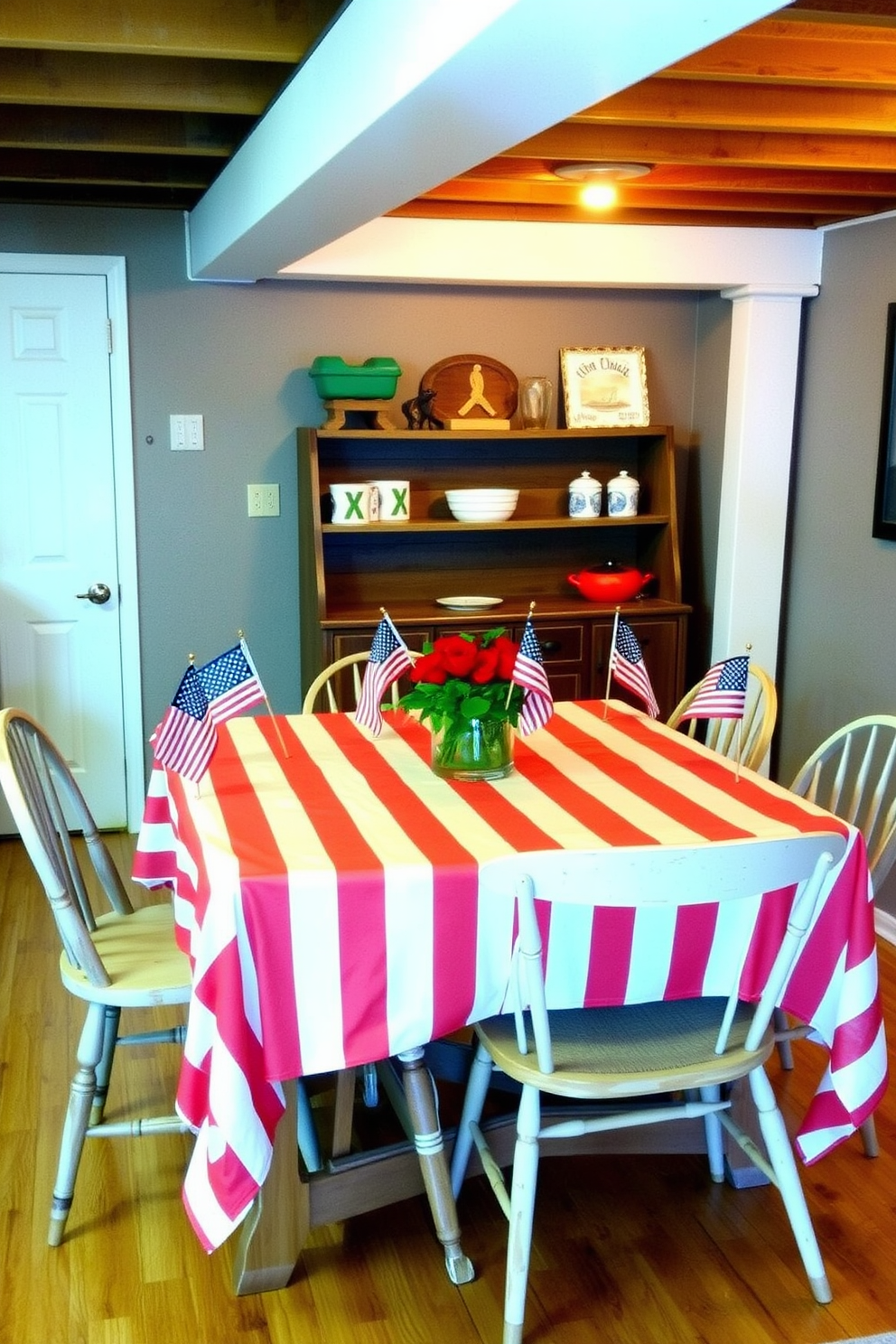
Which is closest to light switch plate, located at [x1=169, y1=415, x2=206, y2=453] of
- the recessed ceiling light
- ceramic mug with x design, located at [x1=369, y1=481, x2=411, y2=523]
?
ceramic mug with x design, located at [x1=369, y1=481, x2=411, y2=523]

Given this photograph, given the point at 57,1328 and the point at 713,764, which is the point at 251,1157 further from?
the point at 713,764

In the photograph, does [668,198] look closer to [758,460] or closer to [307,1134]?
[758,460]

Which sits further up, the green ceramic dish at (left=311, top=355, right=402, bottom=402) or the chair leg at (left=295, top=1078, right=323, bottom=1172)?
the green ceramic dish at (left=311, top=355, right=402, bottom=402)

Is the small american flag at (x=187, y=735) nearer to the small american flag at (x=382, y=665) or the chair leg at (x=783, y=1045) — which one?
the small american flag at (x=382, y=665)

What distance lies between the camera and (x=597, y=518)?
439 centimetres

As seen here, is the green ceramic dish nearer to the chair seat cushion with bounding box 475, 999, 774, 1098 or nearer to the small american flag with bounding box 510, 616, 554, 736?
the small american flag with bounding box 510, 616, 554, 736

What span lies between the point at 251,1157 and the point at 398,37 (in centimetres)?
168

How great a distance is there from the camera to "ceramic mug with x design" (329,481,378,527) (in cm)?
414

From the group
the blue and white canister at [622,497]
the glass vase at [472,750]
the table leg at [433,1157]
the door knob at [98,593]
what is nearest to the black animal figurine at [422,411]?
the blue and white canister at [622,497]

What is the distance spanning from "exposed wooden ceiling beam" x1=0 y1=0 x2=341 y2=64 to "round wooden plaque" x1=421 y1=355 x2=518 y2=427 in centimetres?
199

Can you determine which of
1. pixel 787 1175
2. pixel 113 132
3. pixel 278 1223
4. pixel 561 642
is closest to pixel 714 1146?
pixel 787 1175

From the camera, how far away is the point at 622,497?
14.6ft

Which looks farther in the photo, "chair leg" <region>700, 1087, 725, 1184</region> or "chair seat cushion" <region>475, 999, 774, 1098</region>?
"chair leg" <region>700, 1087, 725, 1184</region>

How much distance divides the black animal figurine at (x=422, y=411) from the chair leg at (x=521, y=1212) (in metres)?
2.69
